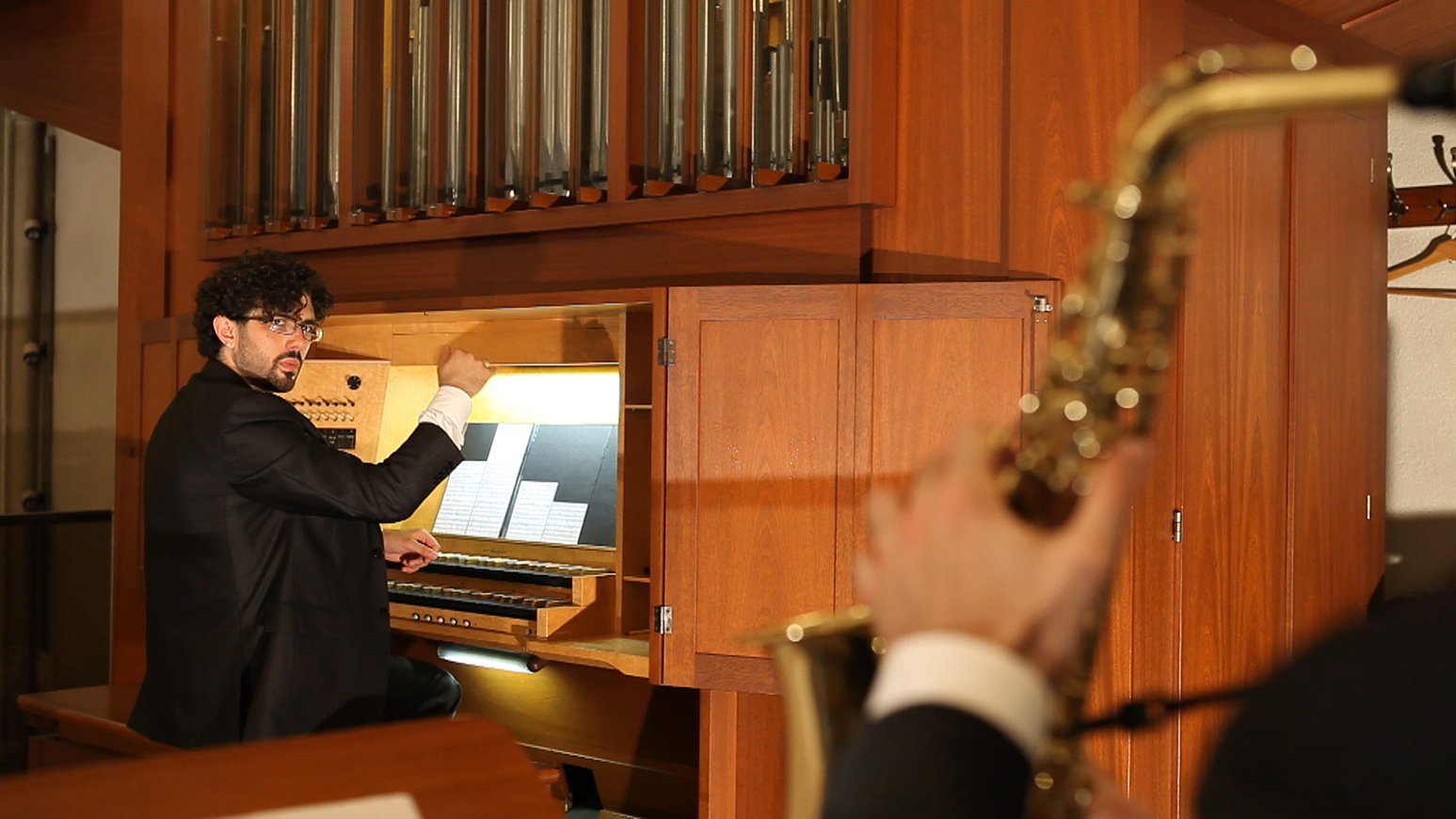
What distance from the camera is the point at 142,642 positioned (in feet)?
19.0

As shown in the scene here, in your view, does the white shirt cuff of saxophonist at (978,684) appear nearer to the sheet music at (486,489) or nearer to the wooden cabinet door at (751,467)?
the wooden cabinet door at (751,467)

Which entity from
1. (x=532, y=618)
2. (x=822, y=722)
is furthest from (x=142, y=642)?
(x=822, y=722)

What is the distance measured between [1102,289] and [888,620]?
20 cm

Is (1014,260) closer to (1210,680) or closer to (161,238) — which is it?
(1210,680)

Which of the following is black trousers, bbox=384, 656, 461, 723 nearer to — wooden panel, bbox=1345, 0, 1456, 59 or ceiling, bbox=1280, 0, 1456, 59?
ceiling, bbox=1280, 0, 1456, 59

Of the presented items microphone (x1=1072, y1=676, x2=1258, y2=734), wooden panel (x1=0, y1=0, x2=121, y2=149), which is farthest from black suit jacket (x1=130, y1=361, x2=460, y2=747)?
wooden panel (x1=0, y1=0, x2=121, y2=149)

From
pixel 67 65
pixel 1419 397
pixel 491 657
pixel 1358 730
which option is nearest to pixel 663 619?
pixel 491 657

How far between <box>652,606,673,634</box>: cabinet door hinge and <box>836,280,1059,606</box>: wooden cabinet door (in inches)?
18.1

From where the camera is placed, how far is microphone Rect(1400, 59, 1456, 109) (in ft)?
2.22

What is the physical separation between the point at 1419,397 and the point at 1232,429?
8.80 feet

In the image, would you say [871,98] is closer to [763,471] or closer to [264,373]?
[763,471]

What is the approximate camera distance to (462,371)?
3.88 metres

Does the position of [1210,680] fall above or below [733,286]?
below

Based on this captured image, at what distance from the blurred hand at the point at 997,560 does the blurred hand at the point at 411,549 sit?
3453 millimetres
